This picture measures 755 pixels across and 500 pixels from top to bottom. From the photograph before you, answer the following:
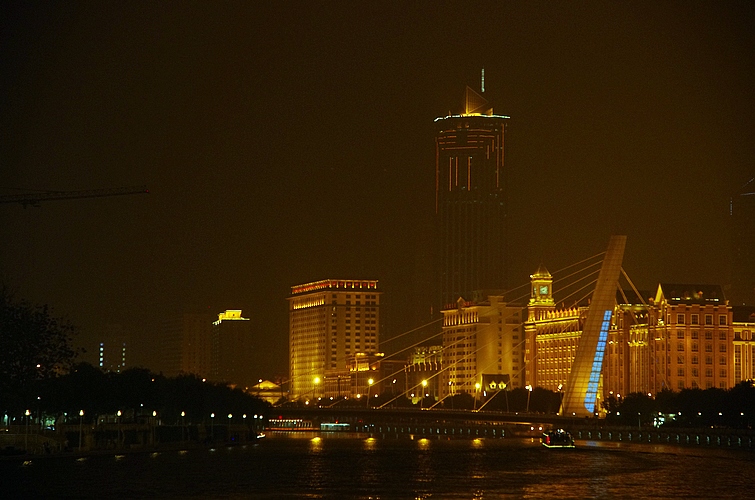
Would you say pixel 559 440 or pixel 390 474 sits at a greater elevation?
pixel 559 440

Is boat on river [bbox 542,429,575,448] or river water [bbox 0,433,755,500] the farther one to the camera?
boat on river [bbox 542,429,575,448]

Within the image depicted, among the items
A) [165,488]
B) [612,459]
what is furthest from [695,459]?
[165,488]

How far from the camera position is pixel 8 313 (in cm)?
12738

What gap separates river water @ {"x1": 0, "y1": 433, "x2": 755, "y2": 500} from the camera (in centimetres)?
10144

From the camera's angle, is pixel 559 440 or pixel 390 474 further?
pixel 559 440

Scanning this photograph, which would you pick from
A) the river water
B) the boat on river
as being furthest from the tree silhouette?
the boat on river

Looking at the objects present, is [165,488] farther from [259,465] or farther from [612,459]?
[612,459]

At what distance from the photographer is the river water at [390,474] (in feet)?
333

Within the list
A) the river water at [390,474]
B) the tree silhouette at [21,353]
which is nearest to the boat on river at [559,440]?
the river water at [390,474]

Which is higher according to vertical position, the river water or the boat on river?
the boat on river

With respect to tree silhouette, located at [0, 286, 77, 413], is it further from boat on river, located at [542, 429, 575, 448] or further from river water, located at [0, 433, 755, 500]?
boat on river, located at [542, 429, 575, 448]

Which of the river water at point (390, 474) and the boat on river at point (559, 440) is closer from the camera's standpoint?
the river water at point (390, 474)

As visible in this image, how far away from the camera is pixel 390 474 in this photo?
120 meters

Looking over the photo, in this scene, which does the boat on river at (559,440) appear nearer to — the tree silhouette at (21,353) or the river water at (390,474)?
the river water at (390,474)
